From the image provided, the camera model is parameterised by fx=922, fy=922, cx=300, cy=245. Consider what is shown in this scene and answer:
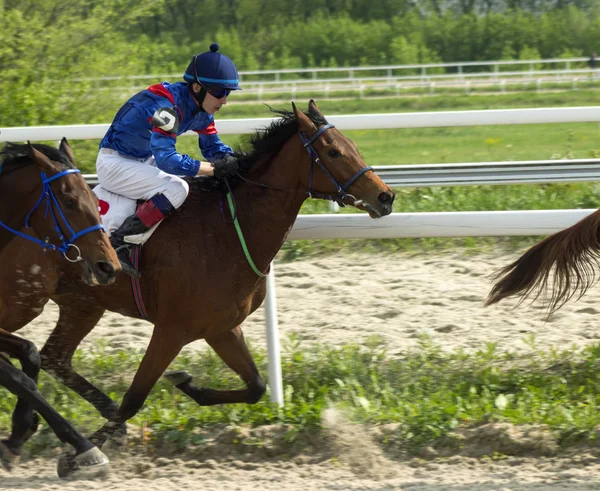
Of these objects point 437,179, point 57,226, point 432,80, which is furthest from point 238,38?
point 57,226

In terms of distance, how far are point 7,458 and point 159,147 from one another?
1758 mm

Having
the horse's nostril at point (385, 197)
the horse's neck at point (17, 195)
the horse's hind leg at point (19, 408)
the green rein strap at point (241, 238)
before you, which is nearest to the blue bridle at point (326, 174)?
the horse's nostril at point (385, 197)

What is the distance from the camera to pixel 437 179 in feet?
→ 25.4

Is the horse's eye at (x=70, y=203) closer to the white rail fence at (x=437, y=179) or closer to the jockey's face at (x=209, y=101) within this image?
the jockey's face at (x=209, y=101)

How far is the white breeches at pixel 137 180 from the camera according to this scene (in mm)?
4684

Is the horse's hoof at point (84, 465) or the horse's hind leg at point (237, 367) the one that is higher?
the horse's hind leg at point (237, 367)

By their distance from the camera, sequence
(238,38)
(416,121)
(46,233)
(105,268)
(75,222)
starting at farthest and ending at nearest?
(238,38), (416,121), (46,233), (75,222), (105,268)

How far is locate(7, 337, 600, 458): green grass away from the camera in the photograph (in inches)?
191

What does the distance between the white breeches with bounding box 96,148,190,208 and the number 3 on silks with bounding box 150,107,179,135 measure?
10.3 inches

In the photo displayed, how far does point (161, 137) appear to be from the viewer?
461 centimetres

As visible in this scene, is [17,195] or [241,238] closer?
[17,195]

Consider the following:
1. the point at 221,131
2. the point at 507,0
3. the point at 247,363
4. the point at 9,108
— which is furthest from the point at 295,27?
the point at 247,363

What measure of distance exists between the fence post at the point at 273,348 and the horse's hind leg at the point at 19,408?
1.27 meters

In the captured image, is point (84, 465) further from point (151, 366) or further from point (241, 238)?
point (241, 238)
